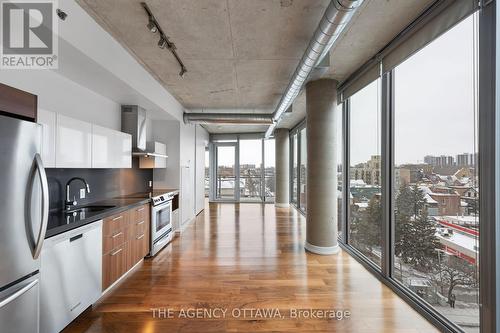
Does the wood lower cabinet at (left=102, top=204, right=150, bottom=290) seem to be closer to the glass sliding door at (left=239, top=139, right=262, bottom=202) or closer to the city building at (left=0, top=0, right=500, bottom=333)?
the city building at (left=0, top=0, right=500, bottom=333)

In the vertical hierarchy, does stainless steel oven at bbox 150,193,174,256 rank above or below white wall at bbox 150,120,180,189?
below

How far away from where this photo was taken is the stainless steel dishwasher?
5.69ft

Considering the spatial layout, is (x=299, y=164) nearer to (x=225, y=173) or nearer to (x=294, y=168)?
(x=294, y=168)

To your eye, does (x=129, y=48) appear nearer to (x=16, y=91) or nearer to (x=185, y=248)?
(x=16, y=91)

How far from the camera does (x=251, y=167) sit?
9258 millimetres

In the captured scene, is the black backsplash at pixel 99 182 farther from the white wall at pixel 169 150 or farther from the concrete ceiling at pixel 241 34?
the concrete ceiling at pixel 241 34

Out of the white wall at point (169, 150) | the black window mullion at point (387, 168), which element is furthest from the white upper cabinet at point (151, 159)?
→ the black window mullion at point (387, 168)

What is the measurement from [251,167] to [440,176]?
7364 mm

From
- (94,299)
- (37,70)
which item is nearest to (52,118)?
(37,70)

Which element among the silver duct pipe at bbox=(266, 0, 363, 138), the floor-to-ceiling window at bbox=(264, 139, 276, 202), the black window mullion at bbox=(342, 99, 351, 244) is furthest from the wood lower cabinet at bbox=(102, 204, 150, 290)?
the floor-to-ceiling window at bbox=(264, 139, 276, 202)

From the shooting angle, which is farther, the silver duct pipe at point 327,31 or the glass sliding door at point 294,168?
the glass sliding door at point 294,168

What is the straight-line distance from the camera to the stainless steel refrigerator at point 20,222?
1.41 metres

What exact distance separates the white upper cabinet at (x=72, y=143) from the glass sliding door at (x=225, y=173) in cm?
666

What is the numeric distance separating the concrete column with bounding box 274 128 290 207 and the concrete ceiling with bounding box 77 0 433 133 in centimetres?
462
